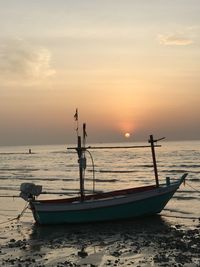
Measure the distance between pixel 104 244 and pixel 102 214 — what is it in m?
4.56

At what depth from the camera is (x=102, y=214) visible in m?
21.6

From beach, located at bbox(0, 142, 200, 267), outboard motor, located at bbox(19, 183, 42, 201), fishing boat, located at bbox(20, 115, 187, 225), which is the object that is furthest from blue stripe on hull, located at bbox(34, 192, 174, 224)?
outboard motor, located at bbox(19, 183, 42, 201)

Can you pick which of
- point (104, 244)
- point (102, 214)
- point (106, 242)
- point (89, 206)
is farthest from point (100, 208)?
point (104, 244)

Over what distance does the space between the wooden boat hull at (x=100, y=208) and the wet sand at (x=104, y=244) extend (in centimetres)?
37

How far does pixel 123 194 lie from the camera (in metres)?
23.5

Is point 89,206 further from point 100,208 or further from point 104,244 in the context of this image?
point 104,244

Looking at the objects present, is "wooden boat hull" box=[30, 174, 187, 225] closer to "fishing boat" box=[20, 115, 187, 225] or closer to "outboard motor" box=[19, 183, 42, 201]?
"fishing boat" box=[20, 115, 187, 225]

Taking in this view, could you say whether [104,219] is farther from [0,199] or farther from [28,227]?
[0,199]

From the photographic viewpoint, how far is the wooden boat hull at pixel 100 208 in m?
21.2

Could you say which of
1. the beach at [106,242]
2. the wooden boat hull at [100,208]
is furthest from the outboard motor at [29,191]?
the beach at [106,242]

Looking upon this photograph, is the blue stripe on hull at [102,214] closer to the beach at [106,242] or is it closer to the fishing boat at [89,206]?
the fishing boat at [89,206]

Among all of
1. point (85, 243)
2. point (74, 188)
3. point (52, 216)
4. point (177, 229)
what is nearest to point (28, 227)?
point (52, 216)

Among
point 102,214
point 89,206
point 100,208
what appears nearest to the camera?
point 89,206

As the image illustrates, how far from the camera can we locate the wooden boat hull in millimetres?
21219
